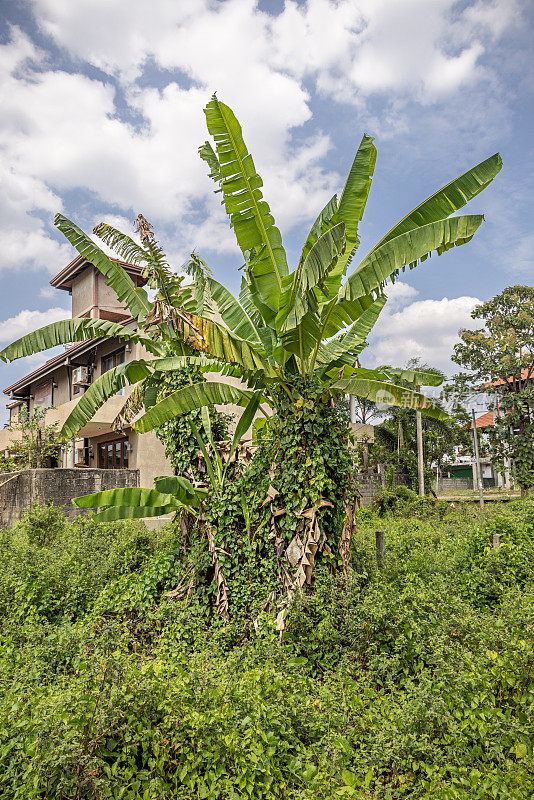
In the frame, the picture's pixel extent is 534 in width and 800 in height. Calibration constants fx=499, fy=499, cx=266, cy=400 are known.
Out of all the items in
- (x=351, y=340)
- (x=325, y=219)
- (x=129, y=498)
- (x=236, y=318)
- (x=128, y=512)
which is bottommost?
(x=128, y=512)

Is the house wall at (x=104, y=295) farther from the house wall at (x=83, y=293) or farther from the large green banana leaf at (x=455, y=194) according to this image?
the large green banana leaf at (x=455, y=194)

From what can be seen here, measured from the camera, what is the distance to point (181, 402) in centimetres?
569

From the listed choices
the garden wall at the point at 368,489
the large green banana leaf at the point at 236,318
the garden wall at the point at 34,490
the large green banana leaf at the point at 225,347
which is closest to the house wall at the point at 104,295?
the garden wall at the point at 34,490

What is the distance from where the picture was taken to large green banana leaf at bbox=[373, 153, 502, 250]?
5.91 m

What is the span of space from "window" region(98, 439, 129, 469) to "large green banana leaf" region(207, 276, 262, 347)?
12.8m

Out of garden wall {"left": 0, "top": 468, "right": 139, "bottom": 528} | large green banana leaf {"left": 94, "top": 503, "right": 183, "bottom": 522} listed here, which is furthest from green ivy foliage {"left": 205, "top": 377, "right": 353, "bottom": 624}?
garden wall {"left": 0, "top": 468, "right": 139, "bottom": 528}

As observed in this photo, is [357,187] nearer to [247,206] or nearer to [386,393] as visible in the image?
[247,206]

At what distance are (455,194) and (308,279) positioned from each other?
7.80 feet

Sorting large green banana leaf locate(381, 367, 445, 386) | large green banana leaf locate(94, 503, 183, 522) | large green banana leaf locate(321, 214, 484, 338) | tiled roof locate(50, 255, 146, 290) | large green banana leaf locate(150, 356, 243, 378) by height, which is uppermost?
tiled roof locate(50, 255, 146, 290)

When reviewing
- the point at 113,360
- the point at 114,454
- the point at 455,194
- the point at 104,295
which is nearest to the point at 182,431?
the point at 455,194

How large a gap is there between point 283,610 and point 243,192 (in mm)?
4871

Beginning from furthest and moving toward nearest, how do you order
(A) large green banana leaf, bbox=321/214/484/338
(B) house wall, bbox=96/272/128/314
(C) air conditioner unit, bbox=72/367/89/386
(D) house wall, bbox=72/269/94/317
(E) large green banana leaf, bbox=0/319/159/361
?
1. (D) house wall, bbox=72/269/94/317
2. (B) house wall, bbox=96/272/128/314
3. (C) air conditioner unit, bbox=72/367/89/386
4. (E) large green banana leaf, bbox=0/319/159/361
5. (A) large green banana leaf, bbox=321/214/484/338

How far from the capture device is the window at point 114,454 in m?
19.3

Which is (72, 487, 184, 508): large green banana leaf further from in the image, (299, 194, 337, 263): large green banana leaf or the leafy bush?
(299, 194, 337, 263): large green banana leaf
